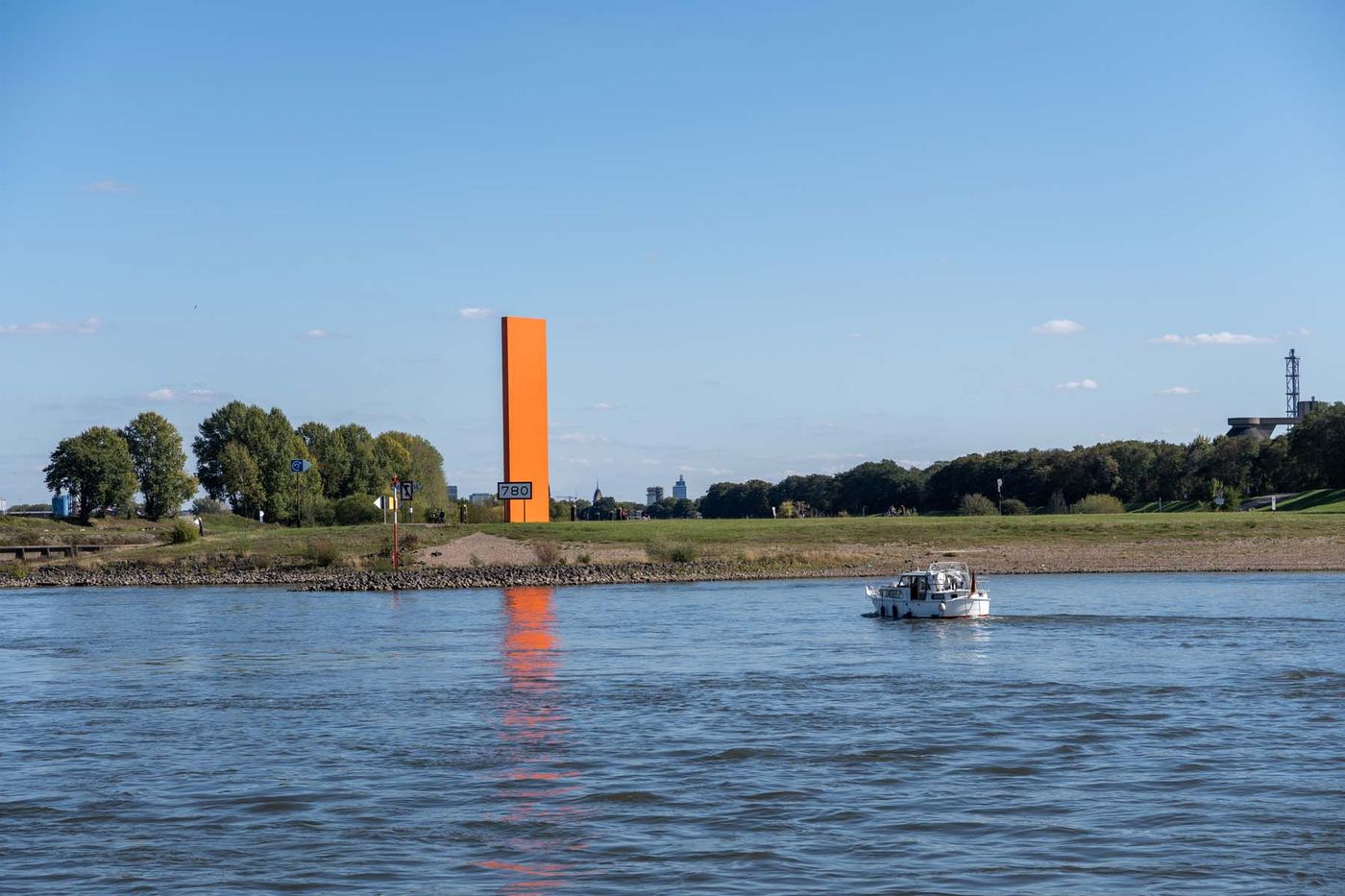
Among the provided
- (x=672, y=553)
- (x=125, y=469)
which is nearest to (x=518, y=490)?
(x=672, y=553)

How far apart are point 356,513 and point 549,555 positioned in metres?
30.3

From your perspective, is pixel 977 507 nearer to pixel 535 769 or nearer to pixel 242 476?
pixel 242 476

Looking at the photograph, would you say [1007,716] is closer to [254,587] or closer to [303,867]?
[303,867]

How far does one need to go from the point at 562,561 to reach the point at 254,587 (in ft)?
50.0

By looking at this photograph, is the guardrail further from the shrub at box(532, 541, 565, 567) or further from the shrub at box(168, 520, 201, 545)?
the shrub at box(532, 541, 565, 567)

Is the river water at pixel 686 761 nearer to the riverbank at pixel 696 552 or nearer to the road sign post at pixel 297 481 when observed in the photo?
the riverbank at pixel 696 552

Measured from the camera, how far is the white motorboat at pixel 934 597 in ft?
146

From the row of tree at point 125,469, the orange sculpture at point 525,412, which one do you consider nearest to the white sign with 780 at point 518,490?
the orange sculpture at point 525,412

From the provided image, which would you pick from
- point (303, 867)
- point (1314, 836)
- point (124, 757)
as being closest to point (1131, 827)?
point (1314, 836)

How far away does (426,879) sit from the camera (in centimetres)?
1414

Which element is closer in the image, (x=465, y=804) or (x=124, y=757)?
(x=465, y=804)

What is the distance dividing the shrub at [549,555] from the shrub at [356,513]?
26.6 m

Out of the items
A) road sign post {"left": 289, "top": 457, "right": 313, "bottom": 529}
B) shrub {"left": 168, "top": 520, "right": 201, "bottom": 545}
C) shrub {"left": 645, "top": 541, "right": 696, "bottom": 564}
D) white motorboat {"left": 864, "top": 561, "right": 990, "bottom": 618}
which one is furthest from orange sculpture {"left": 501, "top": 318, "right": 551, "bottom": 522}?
white motorboat {"left": 864, "top": 561, "right": 990, "bottom": 618}

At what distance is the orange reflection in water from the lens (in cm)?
1471
